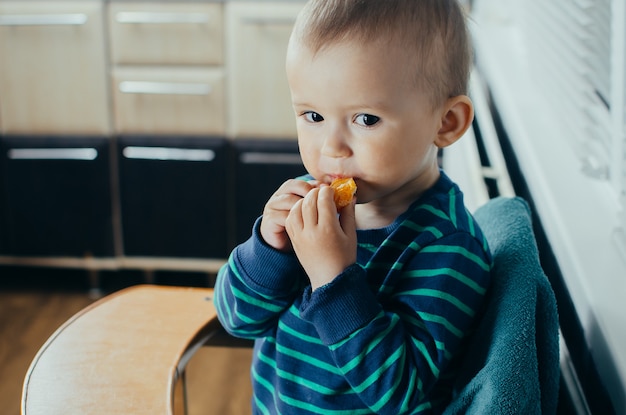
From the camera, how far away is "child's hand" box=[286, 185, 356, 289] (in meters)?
0.72

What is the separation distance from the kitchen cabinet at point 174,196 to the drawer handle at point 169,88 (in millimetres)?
151

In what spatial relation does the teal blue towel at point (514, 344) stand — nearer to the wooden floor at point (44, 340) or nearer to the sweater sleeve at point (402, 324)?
the sweater sleeve at point (402, 324)

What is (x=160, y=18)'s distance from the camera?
7.70 ft

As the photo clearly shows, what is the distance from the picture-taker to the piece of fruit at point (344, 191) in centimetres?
73

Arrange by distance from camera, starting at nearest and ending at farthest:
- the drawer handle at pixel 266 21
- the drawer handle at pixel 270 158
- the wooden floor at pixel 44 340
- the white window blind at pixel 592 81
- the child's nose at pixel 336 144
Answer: the child's nose at pixel 336 144 < the white window blind at pixel 592 81 < the wooden floor at pixel 44 340 < the drawer handle at pixel 266 21 < the drawer handle at pixel 270 158

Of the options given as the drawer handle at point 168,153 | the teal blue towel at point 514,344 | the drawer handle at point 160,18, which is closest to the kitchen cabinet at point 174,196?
the drawer handle at point 168,153

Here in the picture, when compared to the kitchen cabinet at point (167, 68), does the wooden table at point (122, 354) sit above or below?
below

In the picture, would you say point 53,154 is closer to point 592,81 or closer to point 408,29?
point 592,81

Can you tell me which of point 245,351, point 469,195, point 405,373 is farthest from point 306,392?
point 245,351

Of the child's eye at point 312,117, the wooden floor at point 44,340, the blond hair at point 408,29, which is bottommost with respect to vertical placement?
the wooden floor at point 44,340

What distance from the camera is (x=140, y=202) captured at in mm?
2514

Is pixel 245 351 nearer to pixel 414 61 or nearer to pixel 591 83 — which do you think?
pixel 591 83

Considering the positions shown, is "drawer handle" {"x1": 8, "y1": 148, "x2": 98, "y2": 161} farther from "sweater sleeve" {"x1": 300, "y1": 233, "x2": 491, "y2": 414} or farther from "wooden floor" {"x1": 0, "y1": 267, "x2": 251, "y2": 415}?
"sweater sleeve" {"x1": 300, "y1": 233, "x2": 491, "y2": 414}

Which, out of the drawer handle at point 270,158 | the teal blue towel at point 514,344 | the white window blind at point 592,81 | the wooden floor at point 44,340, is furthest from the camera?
the drawer handle at point 270,158
